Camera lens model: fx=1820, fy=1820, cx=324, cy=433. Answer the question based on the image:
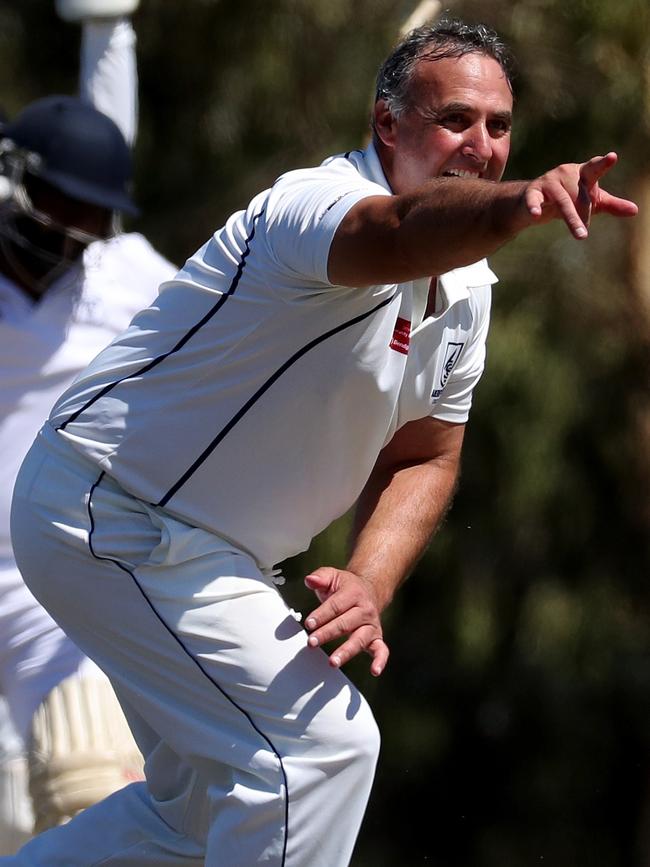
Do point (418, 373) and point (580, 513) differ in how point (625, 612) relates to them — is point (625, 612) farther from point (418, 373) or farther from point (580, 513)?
point (418, 373)

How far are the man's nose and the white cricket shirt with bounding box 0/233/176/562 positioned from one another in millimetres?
1484

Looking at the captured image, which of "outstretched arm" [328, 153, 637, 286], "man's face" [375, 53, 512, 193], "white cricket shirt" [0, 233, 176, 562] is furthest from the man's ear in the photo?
"white cricket shirt" [0, 233, 176, 562]

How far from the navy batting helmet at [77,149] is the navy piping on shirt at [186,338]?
4.78 ft

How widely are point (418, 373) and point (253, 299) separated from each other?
0.41 meters

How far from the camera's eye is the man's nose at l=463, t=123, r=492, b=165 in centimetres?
312

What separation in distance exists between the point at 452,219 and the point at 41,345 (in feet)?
6.49

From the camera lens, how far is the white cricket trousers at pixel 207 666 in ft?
9.63

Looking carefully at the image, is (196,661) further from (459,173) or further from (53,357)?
(53,357)

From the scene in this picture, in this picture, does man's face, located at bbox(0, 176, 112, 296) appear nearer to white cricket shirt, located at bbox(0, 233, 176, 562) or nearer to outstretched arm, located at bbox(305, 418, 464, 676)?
white cricket shirt, located at bbox(0, 233, 176, 562)

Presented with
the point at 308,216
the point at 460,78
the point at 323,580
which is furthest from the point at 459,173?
the point at 323,580

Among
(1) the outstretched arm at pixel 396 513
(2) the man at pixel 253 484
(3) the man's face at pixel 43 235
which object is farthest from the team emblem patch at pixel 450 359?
(3) the man's face at pixel 43 235

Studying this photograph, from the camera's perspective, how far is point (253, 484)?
9.96ft

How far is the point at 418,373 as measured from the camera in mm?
3199

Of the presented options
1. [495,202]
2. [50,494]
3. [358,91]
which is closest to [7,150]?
[50,494]
